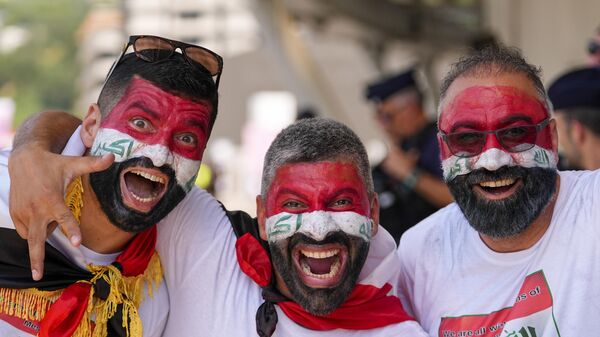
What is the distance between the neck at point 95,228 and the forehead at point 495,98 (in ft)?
4.08

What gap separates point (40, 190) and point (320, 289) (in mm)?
999

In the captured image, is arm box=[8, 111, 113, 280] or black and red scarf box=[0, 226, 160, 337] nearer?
arm box=[8, 111, 113, 280]

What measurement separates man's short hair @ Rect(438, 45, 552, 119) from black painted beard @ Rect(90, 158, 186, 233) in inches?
43.4

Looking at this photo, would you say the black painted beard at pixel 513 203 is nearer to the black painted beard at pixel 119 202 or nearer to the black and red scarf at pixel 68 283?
the black painted beard at pixel 119 202

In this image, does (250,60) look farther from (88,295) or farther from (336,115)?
(88,295)

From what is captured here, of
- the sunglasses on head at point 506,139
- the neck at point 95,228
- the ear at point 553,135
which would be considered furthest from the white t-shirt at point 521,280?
the neck at point 95,228

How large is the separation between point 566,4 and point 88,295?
9.03 m

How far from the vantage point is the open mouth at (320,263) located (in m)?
3.21

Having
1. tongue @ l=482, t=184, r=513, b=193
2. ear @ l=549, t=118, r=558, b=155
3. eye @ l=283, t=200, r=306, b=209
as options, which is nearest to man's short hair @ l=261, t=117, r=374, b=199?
eye @ l=283, t=200, r=306, b=209

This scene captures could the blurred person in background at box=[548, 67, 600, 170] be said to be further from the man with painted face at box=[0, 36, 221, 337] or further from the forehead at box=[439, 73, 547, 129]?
the man with painted face at box=[0, 36, 221, 337]

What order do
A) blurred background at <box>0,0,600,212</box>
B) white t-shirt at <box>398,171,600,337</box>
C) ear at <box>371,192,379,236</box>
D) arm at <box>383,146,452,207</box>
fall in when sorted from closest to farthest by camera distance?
white t-shirt at <box>398,171,600,337</box> → ear at <box>371,192,379,236</box> → arm at <box>383,146,452,207</box> → blurred background at <box>0,0,600,212</box>

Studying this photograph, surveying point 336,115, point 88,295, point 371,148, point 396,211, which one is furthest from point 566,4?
point 371,148

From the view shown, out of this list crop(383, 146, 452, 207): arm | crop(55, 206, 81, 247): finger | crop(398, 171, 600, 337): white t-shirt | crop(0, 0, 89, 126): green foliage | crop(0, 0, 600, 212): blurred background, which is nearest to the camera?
crop(55, 206, 81, 247): finger

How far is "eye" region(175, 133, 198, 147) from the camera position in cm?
330
